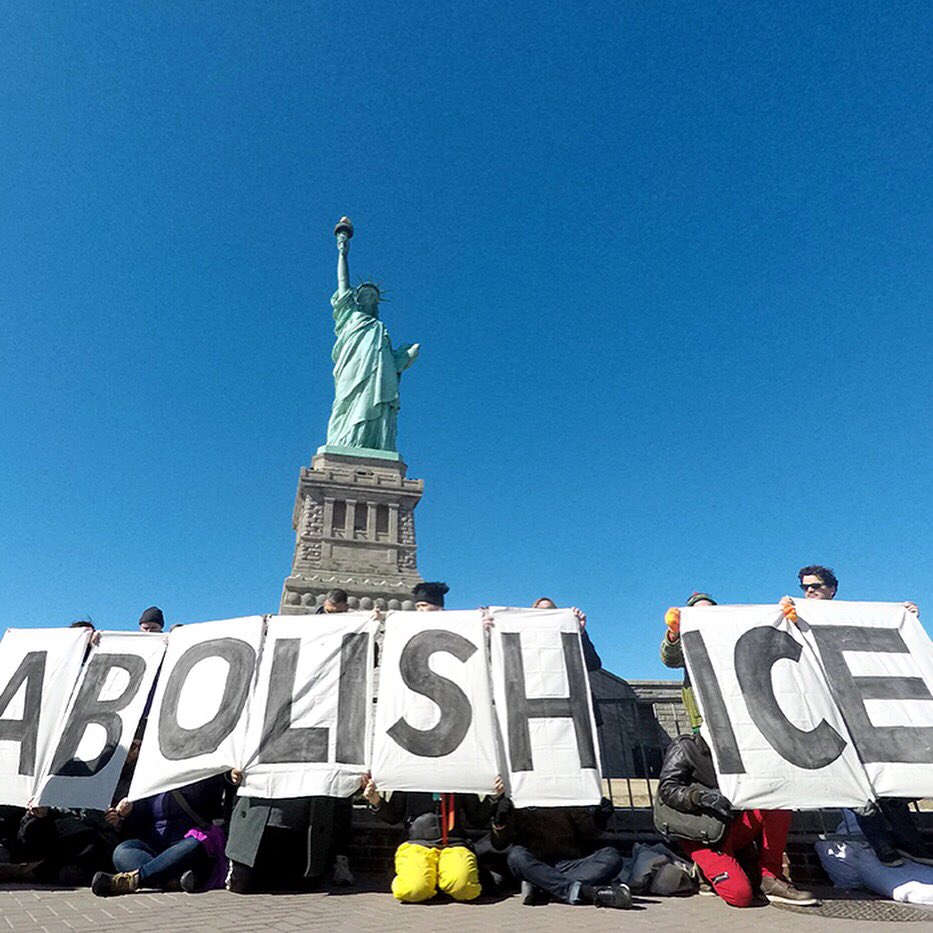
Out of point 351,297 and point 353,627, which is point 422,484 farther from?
point 353,627

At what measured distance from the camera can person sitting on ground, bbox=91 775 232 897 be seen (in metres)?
5.09

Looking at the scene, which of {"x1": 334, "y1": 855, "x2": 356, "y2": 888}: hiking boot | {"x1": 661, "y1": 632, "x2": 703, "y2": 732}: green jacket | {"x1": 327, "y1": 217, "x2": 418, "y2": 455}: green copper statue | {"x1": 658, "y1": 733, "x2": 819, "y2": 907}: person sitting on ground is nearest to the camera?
{"x1": 658, "y1": 733, "x2": 819, "y2": 907}: person sitting on ground

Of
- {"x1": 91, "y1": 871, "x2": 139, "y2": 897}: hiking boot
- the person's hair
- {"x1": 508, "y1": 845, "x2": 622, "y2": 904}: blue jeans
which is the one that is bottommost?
{"x1": 508, "y1": 845, "x2": 622, "y2": 904}: blue jeans

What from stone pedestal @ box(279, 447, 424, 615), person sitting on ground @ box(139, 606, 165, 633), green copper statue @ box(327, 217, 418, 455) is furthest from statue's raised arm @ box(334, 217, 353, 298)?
person sitting on ground @ box(139, 606, 165, 633)

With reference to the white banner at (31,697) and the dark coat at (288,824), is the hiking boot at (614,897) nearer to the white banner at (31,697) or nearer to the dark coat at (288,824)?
the dark coat at (288,824)

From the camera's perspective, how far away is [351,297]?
34.3 m

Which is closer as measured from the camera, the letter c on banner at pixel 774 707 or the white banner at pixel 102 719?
the letter c on banner at pixel 774 707

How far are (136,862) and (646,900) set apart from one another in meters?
4.31

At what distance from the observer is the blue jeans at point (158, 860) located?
5121mm

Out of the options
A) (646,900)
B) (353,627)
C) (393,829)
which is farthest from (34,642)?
(646,900)

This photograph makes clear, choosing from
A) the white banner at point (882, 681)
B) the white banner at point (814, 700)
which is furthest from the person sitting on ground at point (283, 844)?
the white banner at point (882, 681)

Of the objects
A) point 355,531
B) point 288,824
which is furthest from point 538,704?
point 355,531

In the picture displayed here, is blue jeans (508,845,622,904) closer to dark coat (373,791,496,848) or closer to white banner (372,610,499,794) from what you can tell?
dark coat (373,791,496,848)

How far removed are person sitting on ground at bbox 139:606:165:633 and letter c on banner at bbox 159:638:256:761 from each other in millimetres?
1094
